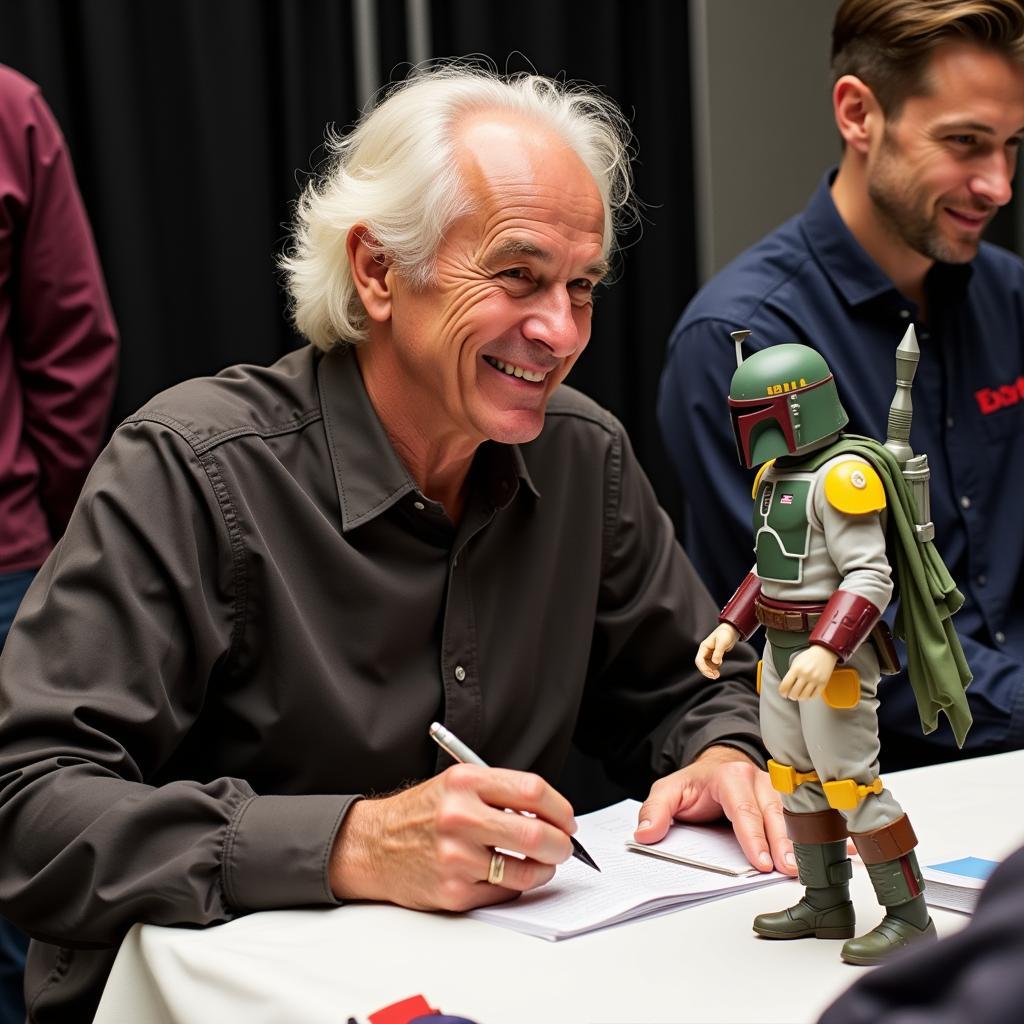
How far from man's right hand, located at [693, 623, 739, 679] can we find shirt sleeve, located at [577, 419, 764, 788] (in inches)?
23.4

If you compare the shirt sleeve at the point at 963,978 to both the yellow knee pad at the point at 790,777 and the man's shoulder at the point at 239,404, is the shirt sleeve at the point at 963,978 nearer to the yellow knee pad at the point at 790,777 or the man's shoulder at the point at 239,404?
the yellow knee pad at the point at 790,777

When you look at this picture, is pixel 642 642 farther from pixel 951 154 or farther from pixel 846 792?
pixel 951 154

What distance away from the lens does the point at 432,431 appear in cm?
162

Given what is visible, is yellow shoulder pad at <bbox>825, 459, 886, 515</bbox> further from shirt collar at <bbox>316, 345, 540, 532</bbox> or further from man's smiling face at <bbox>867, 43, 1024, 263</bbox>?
man's smiling face at <bbox>867, 43, 1024, 263</bbox>

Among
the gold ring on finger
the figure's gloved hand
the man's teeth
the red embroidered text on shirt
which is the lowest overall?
the gold ring on finger

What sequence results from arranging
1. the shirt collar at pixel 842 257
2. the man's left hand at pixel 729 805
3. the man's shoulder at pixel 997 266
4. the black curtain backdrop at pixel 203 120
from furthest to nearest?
the black curtain backdrop at pixel 203 120 < the man's shoulder at pixel 997 266 < the shirt collar at pixel 842 257 < the man's left hand at pixel 729 805

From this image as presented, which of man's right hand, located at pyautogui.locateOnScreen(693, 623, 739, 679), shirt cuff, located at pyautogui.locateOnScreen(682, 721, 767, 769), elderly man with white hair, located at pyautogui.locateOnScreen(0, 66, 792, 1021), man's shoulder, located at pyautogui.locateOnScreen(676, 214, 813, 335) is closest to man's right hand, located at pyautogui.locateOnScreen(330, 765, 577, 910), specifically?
elderly man with white hair, located at pyautogui.locateOnScreen(0, 66, 792, 1021)

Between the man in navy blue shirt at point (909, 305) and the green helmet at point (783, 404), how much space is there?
0.99 m

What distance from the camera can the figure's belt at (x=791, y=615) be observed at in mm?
1026

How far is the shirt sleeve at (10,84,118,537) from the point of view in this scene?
7.55 ft

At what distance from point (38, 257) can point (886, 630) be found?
68.5 inches

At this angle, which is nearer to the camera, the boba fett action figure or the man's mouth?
the boba fett action figure

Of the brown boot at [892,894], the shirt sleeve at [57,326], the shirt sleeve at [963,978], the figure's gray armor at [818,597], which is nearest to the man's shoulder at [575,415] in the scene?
the figure's gray armor at [818,597]

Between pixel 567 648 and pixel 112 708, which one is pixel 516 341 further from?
pixel 112 708
